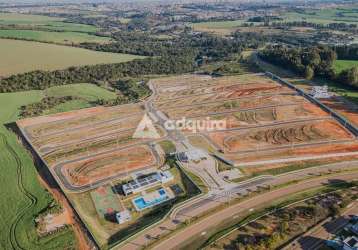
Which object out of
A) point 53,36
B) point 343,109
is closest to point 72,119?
point 343,109

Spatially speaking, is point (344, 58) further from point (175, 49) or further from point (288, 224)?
point (288, 224)

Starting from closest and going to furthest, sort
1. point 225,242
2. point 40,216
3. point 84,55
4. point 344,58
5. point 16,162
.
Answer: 1. point 225,242
2. point 40,216
3. point 16,162
4. point 344,58
5. point 84,55

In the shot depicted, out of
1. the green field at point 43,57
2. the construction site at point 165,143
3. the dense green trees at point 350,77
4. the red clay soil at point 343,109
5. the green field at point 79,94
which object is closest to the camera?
the construction site at point 165,143

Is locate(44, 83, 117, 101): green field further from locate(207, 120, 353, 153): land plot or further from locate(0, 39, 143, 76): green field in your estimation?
locate(207, 120, 353, 153): land plot

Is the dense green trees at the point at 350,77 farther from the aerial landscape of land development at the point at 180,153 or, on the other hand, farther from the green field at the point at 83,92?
the green field at the point at 83,92

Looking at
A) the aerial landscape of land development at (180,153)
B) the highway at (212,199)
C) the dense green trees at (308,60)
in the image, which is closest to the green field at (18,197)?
the aerial landscape of land development at (180,153)

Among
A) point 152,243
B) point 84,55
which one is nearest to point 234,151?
point 152,243
